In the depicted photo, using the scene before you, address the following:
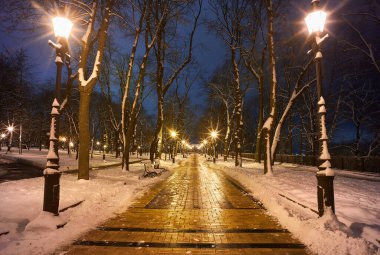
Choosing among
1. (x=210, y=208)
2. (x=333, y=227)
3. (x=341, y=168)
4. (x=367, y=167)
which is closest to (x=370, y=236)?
(x=333, y=227)

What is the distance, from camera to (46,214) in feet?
21.6

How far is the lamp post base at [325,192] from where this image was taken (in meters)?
6.78

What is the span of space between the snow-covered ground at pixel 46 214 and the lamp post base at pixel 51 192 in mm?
184

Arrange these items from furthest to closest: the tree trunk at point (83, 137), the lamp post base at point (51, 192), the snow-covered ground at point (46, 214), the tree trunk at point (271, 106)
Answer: the tree trunk at point (271, 106)
the tree trunk at point (83, 137)
the lamp post base at point (51, 192)
the snow-covered ground at point (46, 214)

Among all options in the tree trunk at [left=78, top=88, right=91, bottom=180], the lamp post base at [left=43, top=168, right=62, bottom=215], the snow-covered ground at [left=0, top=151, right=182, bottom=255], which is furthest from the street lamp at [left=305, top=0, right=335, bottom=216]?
the tree trunk at [left=78, top=88, right=91, bottom=180]

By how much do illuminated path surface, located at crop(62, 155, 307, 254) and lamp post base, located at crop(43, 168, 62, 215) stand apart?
1.04 m

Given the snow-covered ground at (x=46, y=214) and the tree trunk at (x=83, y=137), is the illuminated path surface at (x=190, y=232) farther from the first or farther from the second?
the tree trunk at (x=83, y=137)

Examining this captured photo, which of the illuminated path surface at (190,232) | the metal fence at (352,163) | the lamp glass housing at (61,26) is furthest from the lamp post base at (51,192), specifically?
the metal fence at (352,163)

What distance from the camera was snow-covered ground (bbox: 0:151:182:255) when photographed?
18.1 ft

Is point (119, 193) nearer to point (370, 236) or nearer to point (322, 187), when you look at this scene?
point (322, 187)

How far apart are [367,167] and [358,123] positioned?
8400 mm

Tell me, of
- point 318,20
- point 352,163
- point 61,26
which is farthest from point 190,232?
point 352,163

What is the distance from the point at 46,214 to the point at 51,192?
1.55ft

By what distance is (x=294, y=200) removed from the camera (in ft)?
32.2
